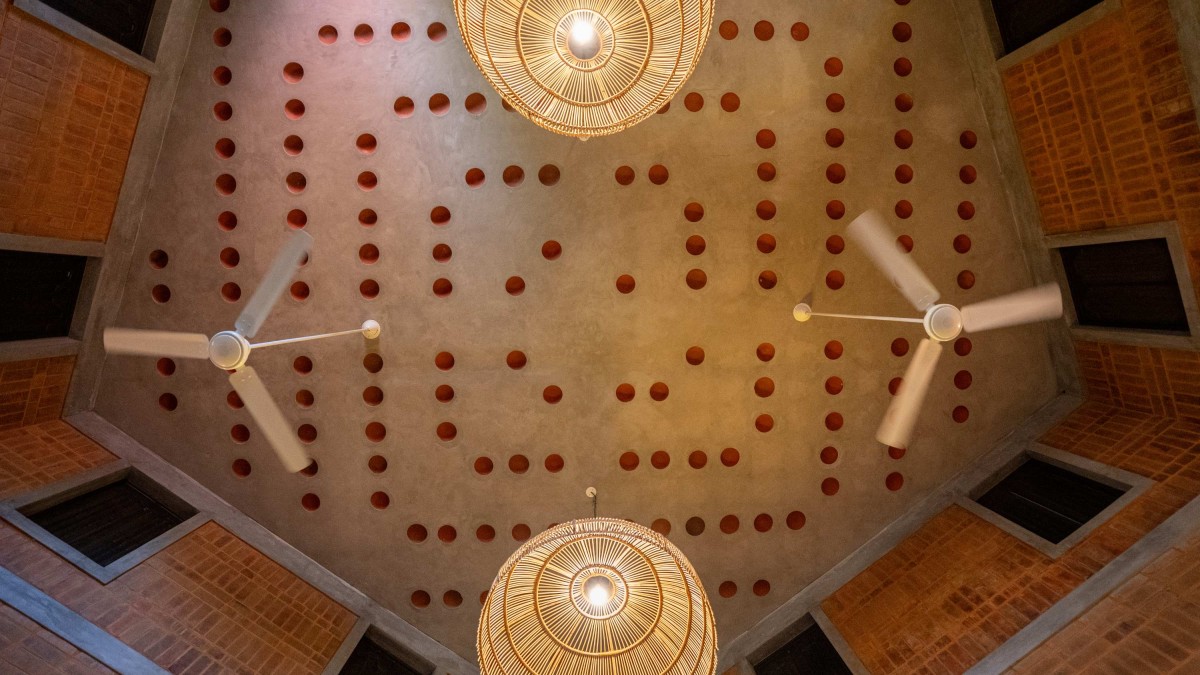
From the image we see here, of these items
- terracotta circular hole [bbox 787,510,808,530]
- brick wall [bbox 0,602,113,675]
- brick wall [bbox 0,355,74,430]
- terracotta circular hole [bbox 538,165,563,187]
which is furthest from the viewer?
terracotta circular hole [bbox 787,510,808,530]

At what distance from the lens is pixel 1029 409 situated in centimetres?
719

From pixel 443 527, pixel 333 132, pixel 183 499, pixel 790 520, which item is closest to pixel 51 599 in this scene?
pixel 183 499

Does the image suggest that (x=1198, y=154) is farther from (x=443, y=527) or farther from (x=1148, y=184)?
(x=443, y=527)

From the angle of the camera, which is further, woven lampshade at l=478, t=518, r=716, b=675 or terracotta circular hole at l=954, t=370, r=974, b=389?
terracotta circular hole at l=954, t=370, r=974, b=389

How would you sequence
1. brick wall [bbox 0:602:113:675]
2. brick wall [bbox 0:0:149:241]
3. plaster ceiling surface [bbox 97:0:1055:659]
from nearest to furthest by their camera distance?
brick wall [bbox 0:602:113:675], brick wall [bbox 0:0:149:241], plaster ceiling surface [bbox 97:0:1055:659]

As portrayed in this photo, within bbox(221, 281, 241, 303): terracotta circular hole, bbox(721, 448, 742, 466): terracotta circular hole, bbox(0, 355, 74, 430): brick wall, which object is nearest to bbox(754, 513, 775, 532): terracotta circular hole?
bbox(721, 448, 742, 466): terracotta circular hole

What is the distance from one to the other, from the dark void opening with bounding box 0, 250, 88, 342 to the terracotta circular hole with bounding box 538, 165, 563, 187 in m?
4.26

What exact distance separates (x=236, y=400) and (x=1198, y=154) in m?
8.30

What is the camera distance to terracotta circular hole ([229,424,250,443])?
7371 millimetres

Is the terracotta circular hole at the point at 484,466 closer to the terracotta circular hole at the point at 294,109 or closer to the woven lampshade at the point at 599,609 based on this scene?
the woven lampshade at the point at 599,609

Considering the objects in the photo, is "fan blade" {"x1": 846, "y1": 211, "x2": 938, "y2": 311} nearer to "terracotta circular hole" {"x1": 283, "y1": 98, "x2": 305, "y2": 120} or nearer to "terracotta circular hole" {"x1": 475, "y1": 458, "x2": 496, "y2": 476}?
"terracotta circular hole" {"x1": 475, "y1": 458, "x2": 496, "y2": 476}

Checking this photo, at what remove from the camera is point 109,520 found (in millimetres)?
6418

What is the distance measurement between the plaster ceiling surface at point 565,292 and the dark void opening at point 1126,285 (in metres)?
0.53

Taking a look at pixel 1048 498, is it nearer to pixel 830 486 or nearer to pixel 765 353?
pixel 830 486
